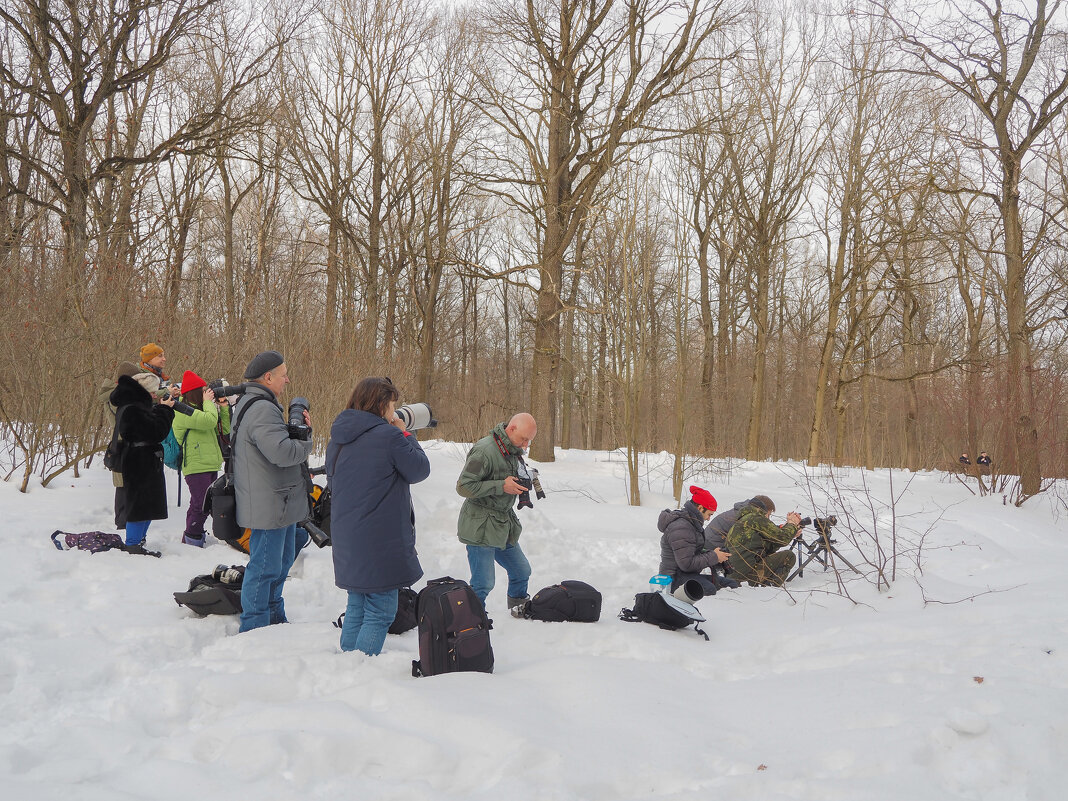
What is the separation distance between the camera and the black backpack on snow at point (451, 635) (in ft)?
12.2

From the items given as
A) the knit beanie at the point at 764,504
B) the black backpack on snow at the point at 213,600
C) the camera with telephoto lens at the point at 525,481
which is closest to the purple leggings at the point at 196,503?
the black backpack on snow at the point at 213,600

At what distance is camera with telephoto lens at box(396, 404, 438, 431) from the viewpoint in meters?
4.25

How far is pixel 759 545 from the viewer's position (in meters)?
6.94

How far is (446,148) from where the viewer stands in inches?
797

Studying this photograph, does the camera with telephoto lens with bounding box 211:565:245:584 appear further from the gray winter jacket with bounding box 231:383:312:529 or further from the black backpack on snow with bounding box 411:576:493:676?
the black backpack on snow with bounding box 411:576:493:676

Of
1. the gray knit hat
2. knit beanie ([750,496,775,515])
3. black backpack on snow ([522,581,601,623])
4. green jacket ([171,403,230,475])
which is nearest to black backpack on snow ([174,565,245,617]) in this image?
the gray knit hat

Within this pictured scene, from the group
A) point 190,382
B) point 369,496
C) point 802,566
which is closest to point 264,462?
point 369,496

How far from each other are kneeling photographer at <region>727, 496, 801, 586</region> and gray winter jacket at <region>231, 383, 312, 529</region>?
447cm

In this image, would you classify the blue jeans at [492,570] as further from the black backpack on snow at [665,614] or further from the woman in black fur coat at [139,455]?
the woman in black fur coat at [139,455]

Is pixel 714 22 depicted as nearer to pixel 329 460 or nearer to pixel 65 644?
pixel 329 460

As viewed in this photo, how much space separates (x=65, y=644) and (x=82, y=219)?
7.33 meters

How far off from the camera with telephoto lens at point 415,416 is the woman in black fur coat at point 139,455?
10.2 ft

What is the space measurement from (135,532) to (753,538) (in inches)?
232

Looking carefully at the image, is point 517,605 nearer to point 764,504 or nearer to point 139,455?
point 764,504
